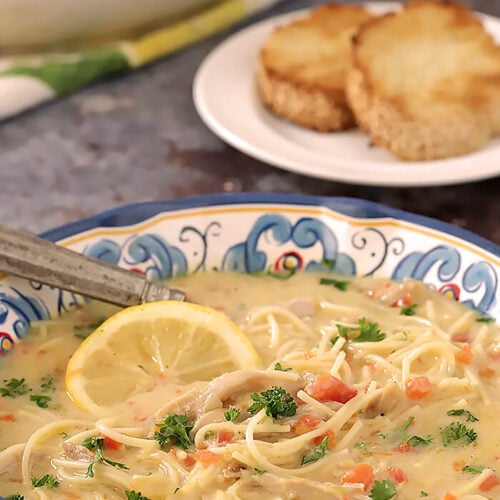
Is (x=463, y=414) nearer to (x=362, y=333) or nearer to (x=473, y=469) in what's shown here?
(x=473, y=469)

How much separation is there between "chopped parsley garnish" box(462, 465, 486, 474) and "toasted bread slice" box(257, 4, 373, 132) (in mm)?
2386

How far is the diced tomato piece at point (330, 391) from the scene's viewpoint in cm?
295

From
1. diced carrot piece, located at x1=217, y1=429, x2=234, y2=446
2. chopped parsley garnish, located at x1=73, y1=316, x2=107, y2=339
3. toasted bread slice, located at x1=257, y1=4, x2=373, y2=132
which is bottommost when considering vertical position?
chopped parsley garnish, located at x1=73, y1=316, x2=107, y2=339

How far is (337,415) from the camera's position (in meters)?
2.86

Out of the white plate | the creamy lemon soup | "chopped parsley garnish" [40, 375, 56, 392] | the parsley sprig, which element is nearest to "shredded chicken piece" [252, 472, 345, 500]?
the creamy lemon soup

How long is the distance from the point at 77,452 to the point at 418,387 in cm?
108

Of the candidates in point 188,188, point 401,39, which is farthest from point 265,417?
point 401,39

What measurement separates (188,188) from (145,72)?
1437 millimetres

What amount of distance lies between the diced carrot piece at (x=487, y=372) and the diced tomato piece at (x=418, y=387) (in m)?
0.21

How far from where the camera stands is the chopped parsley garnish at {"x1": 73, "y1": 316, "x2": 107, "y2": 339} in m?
3.33

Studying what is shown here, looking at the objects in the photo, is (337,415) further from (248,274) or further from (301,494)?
(248,274)

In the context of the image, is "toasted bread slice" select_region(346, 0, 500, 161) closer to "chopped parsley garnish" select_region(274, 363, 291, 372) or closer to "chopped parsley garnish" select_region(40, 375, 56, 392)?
"chopped parsley garnish" select_region(274, 363, 291, 372)

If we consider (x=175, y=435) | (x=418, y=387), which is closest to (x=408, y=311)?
(x=418, y=387)

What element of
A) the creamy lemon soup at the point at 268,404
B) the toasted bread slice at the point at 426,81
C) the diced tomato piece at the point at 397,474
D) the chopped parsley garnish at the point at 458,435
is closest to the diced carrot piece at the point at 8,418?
the creamy lemon soup at the point at 268,404
